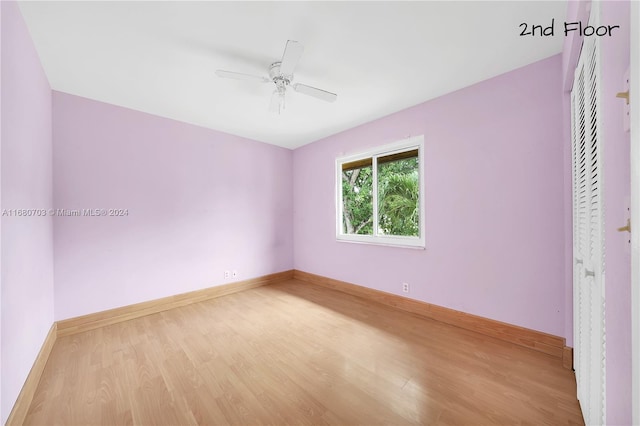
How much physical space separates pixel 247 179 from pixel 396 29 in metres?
3.01

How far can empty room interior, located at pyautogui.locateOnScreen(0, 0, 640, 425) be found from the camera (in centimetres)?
132

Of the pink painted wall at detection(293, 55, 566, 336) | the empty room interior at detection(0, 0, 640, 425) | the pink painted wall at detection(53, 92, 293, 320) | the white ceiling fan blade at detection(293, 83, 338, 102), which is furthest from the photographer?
the pink painted wall at detection(53, 92, 293, 320)

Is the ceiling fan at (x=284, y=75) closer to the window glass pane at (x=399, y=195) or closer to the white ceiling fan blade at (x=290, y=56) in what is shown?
the white ceiling fan blade at (x=290, y=56)

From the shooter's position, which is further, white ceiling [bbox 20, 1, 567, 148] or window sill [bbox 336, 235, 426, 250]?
window sill [bbox 336, 235, 426, 250]

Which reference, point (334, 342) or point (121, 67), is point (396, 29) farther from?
point (334, 342)

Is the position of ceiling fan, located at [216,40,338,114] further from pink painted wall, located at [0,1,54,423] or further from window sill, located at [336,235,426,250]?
window sill, located at [336,235,426,250]

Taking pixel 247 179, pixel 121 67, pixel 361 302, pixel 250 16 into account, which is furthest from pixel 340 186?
pixel 121 67

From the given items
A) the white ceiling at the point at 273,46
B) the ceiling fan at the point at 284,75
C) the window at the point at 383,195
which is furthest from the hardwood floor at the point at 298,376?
the white ceiling at the point at 273,46

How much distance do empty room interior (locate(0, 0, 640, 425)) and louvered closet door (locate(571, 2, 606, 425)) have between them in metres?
0.02

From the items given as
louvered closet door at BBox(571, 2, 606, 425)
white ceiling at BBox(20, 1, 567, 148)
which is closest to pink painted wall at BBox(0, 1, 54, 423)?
white ceiling at BBox(20, 1, 567, 148)

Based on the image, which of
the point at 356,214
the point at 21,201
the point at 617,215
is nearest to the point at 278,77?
the point at 21,201

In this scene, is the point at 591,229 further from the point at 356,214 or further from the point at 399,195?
the point at 356,214

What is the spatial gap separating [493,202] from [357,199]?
1.87 metres

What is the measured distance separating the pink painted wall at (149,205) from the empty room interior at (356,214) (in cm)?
2
